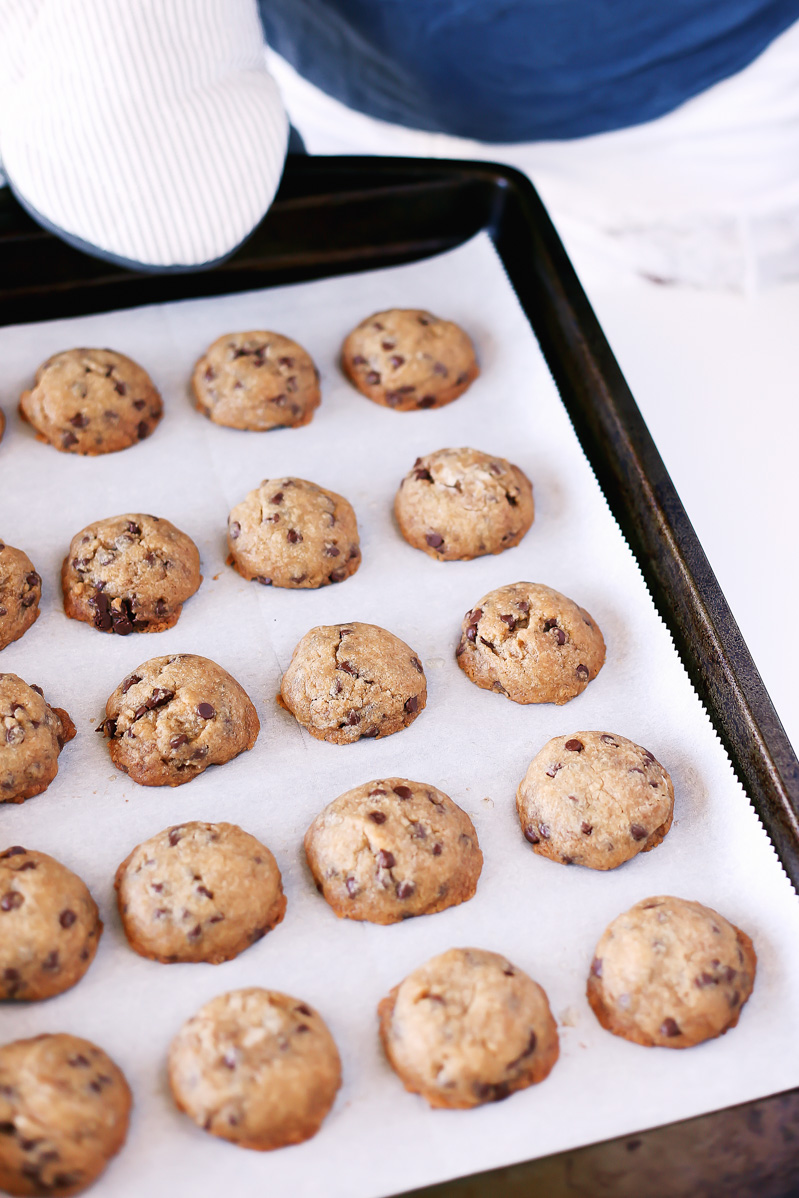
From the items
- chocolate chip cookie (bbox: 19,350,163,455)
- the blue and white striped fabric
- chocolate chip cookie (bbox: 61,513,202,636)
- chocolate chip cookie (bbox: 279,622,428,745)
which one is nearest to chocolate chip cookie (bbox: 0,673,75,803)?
chocolate chip cookie (bbox: 61,513,202,636)

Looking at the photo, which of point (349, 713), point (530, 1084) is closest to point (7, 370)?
point (349, 713)

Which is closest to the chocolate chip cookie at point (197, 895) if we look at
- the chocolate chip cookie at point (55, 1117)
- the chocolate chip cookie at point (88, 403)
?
the chocolate chip cookie at point (55, 1117)

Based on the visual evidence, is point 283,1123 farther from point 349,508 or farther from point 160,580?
point 349,508

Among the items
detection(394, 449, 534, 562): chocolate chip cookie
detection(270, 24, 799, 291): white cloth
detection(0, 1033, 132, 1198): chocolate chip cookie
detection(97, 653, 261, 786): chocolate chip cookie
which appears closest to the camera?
detection(0, 1033, 132, 1198): chocolate chip cookie

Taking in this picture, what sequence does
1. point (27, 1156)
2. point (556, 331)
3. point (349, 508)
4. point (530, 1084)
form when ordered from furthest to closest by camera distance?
point (556, 331) < point (349, 508) < point (530, 1084) < point (27, 1156)

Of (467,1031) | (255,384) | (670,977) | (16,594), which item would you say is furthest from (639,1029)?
(255,384)

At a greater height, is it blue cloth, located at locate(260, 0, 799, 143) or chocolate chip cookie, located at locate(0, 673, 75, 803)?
blue cloth, located at locate(260, 0, 799, 143)

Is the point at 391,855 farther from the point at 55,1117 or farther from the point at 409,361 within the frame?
the point at 409,361

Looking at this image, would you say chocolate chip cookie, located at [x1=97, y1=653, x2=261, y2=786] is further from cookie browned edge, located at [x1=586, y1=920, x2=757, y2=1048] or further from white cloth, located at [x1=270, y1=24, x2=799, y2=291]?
white cloth, located at [x1=270, y1=24, x2=799, y2=291]
